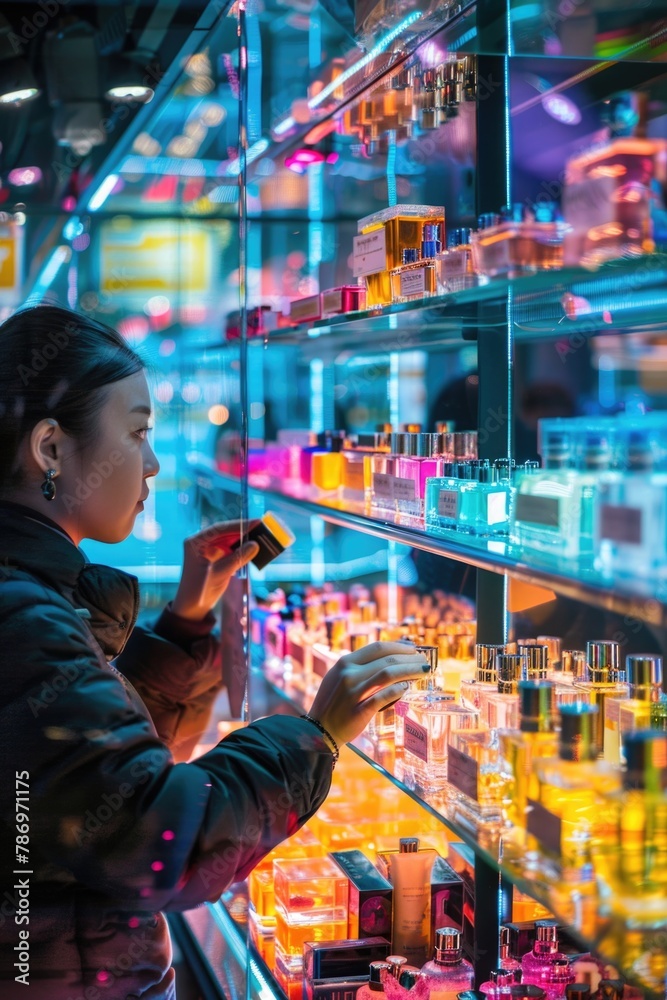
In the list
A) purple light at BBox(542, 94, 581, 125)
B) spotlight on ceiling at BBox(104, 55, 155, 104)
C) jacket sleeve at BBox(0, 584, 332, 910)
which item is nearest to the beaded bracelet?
jacket sleeve at BBox(0, 584, 332, 910)

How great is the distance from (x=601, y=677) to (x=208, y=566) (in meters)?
1.00

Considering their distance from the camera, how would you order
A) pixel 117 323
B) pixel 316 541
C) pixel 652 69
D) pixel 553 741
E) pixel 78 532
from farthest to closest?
pixel 117 323 < pixel 316 541 < pixel 652 69 < pixel 78 532 < pixel 553 741

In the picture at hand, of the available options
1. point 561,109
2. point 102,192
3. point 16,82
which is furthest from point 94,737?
point 102,192

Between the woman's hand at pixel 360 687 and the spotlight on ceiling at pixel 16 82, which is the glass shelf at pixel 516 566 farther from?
the spotlight on ceiling at pixel 16 82

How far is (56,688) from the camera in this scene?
1169mm

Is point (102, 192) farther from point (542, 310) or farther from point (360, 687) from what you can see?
point (360, 687)

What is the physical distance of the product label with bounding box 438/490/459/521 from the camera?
157 centimetres

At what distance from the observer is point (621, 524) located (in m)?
1.01

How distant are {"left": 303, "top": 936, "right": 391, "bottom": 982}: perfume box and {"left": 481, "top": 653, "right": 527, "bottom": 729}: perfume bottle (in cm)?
A: 56

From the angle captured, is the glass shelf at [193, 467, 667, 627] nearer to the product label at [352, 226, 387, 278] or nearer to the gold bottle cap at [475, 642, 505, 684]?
the gold bottle cap at [475, 642, 505, 684]

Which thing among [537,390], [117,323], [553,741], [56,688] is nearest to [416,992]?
[553,741]

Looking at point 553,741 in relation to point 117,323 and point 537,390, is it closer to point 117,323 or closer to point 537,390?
point 537,390

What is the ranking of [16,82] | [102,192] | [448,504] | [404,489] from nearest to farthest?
[448,504], [404,489], [16,82], [102,192]

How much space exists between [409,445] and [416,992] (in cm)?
89
